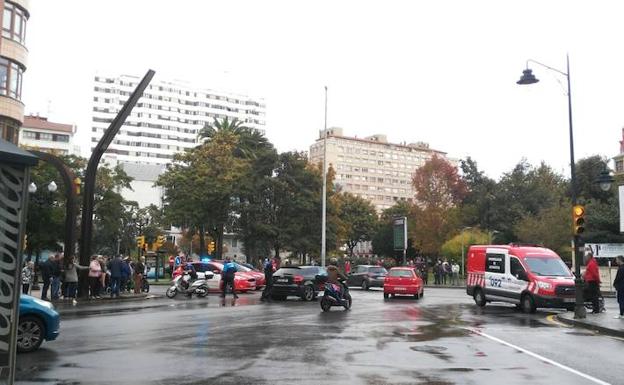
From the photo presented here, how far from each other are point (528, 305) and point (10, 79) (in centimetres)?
3073

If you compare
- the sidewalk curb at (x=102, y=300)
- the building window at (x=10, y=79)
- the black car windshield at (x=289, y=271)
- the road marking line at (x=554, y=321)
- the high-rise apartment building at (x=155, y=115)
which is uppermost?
the high-rise apartment building at (x=155, y=115)

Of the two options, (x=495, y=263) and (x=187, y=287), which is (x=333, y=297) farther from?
(x=187, y=287)

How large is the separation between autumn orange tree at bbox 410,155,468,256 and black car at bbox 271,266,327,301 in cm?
3373

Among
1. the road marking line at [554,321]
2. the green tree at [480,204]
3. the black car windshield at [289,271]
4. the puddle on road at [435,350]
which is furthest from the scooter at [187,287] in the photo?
the green tree at [480,204]

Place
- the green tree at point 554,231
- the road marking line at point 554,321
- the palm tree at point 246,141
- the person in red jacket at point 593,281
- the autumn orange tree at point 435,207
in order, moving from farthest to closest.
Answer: the autumn orange tree at point 435,207 → the palm tree at point 246,141 → the green tree at point 554,231 → the person in red jacket at point 593,281 → the road marking line at point 554,321

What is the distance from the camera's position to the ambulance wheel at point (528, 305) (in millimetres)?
20438

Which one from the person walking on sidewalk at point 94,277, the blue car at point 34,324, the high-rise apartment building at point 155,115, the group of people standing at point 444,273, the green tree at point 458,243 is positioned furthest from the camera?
the high-rise apartment building at point 155,115

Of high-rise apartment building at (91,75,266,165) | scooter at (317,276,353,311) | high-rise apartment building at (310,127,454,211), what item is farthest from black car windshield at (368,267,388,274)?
high-rise apartment building at (310,127,454,211)

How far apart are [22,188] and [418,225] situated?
2135 inches

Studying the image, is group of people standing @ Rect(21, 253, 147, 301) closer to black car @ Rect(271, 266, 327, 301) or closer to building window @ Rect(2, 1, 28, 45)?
black car @ Rect(271, 266, 327, 301)

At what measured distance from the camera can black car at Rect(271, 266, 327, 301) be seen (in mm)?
25172

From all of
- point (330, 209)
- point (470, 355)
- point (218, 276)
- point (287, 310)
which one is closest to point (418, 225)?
point (330, 209)

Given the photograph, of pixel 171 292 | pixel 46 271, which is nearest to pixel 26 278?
pixel 46 271

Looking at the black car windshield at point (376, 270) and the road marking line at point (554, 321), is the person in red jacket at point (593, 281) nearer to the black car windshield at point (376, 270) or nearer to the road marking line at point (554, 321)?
the road marking line at point (554, 321)
